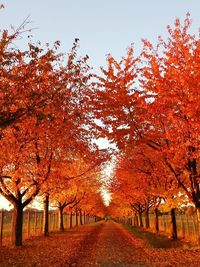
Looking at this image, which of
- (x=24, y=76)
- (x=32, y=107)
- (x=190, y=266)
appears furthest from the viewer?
(x=190, y=266)

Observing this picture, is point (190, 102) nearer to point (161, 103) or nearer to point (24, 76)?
point (161, 103)

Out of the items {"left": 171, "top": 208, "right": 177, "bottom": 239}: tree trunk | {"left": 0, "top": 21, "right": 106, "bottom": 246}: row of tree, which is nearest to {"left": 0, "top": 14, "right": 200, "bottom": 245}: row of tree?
{"left": 0, "top": 21, "right": 106, "bottom": 246}: row of tree

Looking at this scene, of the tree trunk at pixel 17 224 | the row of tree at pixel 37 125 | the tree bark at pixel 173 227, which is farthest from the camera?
the tree bark at pixel 173 227

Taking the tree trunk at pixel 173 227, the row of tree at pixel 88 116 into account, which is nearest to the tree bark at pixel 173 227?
the tree trunk at pixel 173 227

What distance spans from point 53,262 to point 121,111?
6.49 metres

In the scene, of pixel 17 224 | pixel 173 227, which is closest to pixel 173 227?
pixel 173 227

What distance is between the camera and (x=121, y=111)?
1286cm

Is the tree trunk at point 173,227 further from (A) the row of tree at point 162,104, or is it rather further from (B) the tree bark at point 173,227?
(A) the row of tree at point 162,104

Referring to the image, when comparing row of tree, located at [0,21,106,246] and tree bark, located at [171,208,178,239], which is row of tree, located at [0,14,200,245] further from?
tree bark, located at [171,208,178,239]

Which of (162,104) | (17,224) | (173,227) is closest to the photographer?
(162,104)

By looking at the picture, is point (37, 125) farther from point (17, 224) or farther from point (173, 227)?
point (173, 227)

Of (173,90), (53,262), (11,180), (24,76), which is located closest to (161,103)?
(173,90)

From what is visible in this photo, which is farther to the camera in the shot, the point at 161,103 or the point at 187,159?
the point at 187,159

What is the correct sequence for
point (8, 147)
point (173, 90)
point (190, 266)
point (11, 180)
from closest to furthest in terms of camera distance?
1. point (190, 266)
2. point (173, 90)
3. point (8, 147)
4. point (11, 180)
